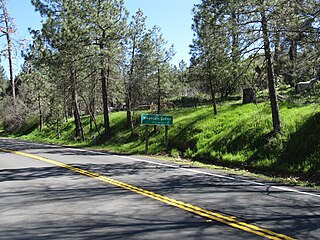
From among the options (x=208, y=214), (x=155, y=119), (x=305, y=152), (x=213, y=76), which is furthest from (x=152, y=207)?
(x=213, y=76)

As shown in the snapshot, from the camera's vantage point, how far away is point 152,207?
284 inches

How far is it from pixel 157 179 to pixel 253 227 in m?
5.01

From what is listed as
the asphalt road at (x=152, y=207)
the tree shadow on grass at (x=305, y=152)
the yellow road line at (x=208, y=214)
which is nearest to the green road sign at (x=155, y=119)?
the tree shadow on grass at (x=305, y=152)

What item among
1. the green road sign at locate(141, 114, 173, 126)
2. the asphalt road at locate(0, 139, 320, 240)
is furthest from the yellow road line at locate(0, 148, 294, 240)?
the green road sign at locate(141, 114, 173, 126)

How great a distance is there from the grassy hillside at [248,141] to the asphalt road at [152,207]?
276 cm

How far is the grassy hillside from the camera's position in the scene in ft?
42.4

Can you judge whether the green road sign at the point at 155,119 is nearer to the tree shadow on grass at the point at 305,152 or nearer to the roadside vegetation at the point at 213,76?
the roadside vegetation at the point at 213,76

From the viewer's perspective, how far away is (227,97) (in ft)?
104

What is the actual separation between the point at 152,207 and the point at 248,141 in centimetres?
960

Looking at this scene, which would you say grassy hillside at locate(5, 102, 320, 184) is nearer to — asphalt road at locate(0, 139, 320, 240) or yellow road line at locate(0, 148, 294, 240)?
asphalt road at locate(0, 139, 320, 240)

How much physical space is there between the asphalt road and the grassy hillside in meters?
2.76

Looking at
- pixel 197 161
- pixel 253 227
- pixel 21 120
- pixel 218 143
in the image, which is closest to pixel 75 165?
pixel 197 161

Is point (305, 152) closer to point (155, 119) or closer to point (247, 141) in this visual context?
point (247, 141)

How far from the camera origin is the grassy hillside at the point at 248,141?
42.4 feet
